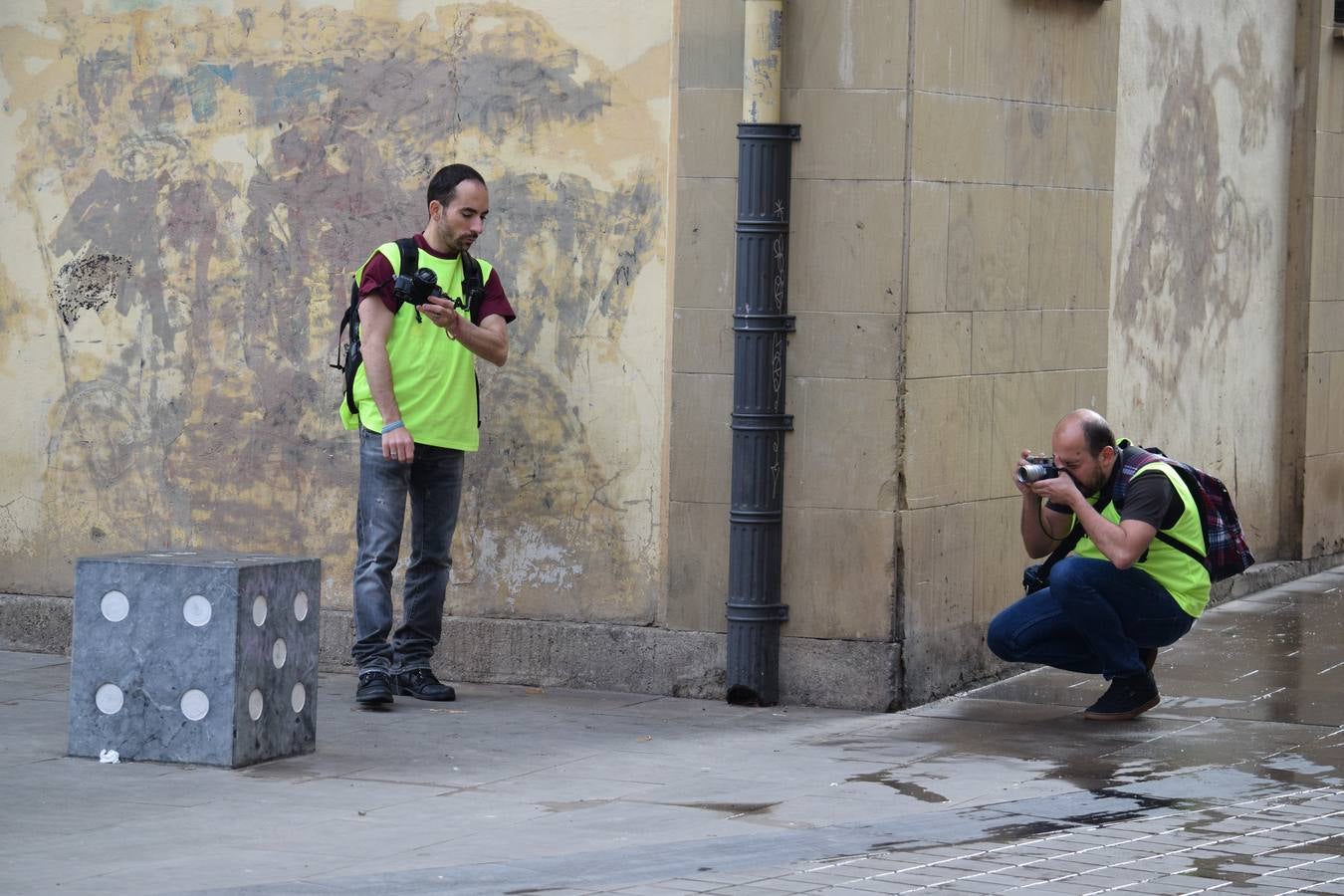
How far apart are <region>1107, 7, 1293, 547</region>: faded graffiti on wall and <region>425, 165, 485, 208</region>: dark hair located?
344 centimetres

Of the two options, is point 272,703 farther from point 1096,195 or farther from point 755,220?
point 1096,195

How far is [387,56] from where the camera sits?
9109mm

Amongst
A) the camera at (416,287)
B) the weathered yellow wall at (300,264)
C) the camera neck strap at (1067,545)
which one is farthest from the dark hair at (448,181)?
the camera neck strap at (1067,545)

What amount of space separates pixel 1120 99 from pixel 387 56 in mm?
3444

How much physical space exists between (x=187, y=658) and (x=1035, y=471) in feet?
9.72

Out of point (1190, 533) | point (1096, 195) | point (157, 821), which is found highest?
point (1096, 195)

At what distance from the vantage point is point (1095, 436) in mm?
8008

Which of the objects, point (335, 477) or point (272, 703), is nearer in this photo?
point (272, 703)

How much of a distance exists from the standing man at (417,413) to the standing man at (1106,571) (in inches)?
82.2

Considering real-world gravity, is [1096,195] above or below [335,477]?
above

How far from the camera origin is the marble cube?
7.12 metres

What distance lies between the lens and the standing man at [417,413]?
827 centimetres

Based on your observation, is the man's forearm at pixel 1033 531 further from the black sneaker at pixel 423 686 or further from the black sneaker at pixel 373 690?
the black sneaker at pixel 373 690

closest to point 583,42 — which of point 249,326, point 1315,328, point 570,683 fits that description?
point 249,326
